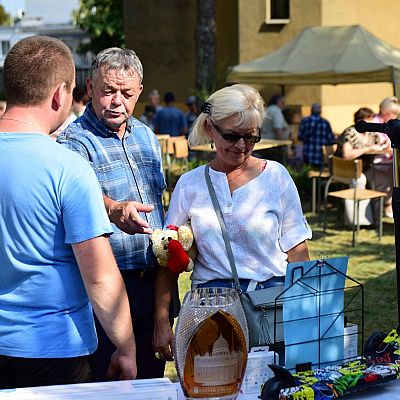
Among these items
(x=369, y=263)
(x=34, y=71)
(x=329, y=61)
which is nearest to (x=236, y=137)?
(x=34, y=71)

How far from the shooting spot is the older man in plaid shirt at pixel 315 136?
1475 cm

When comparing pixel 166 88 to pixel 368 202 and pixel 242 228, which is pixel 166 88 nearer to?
pixel 368 202

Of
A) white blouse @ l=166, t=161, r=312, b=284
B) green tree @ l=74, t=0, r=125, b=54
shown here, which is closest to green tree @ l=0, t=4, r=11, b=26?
green tree @ l=74, t=0, r=125, b=54

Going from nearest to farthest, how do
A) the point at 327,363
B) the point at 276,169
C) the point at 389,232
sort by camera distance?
1. the point at 327,363
2. the point at 276,169
3. the point at 389,232

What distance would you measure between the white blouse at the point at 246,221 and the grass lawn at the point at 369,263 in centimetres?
274

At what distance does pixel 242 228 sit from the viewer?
2852 mm

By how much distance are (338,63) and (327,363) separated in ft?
42.2

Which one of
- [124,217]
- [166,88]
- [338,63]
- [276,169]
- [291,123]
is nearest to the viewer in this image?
[124,217]

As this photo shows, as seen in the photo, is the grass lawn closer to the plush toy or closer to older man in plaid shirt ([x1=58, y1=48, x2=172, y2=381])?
older man in plaid shirt ([x1=58, y1=48, x2=172, y2=381])

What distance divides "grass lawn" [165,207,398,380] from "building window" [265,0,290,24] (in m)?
11.4

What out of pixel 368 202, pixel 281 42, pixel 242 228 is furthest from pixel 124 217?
pixel 281 42

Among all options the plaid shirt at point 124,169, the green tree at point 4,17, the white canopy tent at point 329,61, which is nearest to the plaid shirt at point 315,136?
the white canopy tent at point 329,61

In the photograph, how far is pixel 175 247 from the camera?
110 inches

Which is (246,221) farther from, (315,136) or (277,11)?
(277,11)
